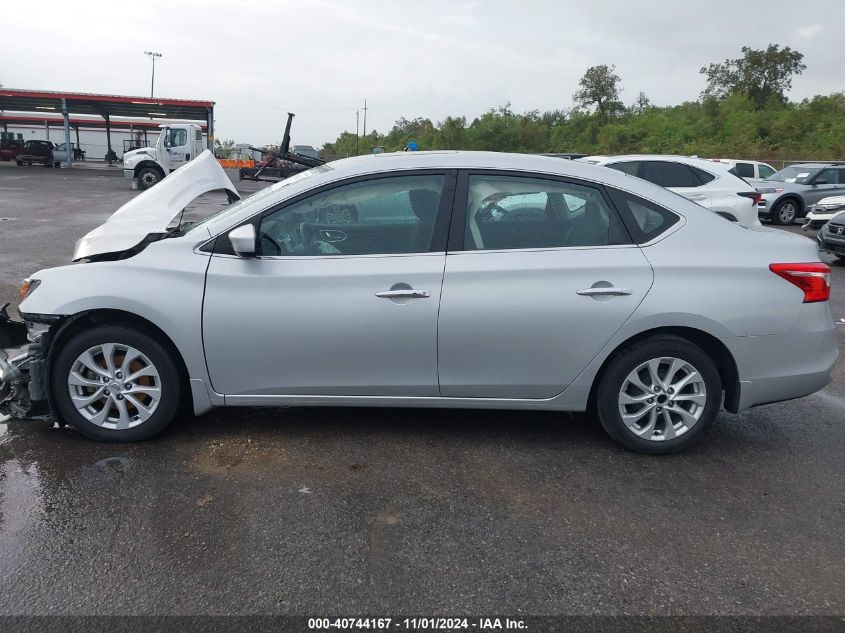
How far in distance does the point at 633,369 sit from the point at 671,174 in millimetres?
9157

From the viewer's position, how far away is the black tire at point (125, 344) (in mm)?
3902

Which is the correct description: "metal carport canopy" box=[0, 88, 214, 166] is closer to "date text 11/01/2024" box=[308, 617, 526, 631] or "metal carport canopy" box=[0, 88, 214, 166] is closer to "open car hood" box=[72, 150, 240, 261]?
"open car hood" box=[72, 150, 240, 261]

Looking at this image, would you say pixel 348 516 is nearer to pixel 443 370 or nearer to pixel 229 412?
pixel 443 370

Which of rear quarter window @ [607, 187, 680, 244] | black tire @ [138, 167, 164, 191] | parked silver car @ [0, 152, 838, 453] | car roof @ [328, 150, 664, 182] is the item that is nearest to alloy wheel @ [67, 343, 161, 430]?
parked silver car @ [0, 152, 838, 453]

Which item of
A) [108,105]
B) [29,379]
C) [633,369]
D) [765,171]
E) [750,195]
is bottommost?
[29,379]

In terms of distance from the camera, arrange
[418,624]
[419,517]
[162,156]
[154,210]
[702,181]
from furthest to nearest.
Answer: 1. [162,156]
2. [702,181]
3. [154,210]
4. [419,517]
5. [418,624]

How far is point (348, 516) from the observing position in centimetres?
330

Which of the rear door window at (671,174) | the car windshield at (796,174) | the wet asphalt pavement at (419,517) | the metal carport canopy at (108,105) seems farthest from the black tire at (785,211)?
the metal carport canopy at (108,105)

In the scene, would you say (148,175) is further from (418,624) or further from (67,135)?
(418,624)

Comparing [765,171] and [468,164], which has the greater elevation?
[765,171]

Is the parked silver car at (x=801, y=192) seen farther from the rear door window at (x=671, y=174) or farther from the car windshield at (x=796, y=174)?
the rear door window at (x=671, y=174)

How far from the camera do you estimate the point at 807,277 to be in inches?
155

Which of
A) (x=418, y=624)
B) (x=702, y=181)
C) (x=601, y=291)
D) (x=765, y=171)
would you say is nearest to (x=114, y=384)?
(x=418, y=624)

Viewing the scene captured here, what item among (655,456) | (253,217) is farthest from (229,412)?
(655,456)
